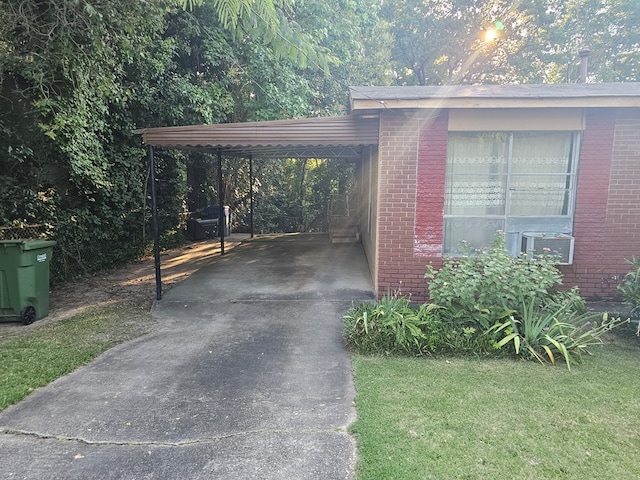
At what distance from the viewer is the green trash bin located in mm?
5496

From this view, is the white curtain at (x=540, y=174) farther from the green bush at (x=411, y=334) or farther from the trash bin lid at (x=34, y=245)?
the trash bin lid at (x=34, y=245)

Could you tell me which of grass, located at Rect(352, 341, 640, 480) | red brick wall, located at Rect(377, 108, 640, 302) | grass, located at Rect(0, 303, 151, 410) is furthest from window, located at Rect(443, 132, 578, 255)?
grass, located at Rect(0, 303, 151, 410)

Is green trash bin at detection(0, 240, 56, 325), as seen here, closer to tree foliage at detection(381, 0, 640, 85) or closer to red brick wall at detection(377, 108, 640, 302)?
red brick wall at detection(377, 108, 640, 302)

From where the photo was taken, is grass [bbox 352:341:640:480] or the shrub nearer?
grass [bbox 352:341:640:480]

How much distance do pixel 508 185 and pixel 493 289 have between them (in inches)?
86.7

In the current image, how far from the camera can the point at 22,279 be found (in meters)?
5.55

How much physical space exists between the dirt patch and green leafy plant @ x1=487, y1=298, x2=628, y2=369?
4.96m

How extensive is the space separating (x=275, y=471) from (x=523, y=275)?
334 centimetres

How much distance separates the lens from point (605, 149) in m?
5.75

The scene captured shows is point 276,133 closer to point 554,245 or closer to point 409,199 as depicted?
point 409,199

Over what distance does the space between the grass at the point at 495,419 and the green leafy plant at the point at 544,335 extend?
162 millimetres

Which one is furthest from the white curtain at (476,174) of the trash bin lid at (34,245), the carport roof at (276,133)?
the trash bin lid at (34,245)

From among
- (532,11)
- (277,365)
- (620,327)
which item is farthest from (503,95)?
(532,11)

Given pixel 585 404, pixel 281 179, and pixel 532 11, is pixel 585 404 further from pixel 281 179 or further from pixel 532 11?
pixel 532 11
